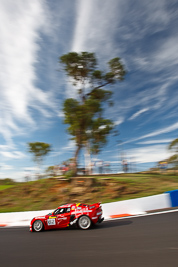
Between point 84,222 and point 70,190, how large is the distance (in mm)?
8777

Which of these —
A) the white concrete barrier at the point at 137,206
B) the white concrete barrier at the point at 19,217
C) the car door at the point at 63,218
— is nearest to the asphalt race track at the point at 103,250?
the car door at the point at 63,218

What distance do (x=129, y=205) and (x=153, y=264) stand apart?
23.1 ft

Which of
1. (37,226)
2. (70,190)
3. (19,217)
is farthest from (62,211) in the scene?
(70,190)

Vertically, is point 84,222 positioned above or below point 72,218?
below

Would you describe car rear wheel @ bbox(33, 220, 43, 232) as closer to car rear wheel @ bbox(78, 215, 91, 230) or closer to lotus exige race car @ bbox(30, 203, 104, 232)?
lotus exige race car @ bbox(30, 203, 104, 232)

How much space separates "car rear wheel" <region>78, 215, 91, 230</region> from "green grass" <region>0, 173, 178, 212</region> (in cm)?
655

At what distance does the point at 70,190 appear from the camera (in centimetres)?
1608

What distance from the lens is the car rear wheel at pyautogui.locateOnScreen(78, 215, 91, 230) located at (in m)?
7.38

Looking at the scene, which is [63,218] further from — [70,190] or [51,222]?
[70,190]

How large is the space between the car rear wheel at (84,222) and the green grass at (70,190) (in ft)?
21.5

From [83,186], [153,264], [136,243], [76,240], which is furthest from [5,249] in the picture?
[83,186]

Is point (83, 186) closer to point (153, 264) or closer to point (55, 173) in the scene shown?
point (55, 173)

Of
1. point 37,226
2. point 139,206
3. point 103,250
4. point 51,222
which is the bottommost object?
point 103,250

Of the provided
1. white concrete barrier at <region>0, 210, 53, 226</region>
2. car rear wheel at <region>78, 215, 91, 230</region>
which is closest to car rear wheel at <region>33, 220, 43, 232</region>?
car rear wheel at <region>78, 215, 91, 230</region>
